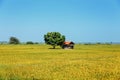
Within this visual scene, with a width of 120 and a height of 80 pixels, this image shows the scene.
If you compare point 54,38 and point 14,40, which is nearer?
point 54,38

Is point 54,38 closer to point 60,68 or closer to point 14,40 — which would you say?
point 60,68

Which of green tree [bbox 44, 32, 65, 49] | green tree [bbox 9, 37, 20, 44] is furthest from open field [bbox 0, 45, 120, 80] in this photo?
green tree [bbox 9, 37, 20, 44]

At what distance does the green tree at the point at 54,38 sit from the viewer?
A: 96.1 metres

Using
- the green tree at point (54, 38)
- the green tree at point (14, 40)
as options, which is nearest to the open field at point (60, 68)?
the green tree at point (54, 38)

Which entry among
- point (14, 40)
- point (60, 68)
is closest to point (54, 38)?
point (60, 68)

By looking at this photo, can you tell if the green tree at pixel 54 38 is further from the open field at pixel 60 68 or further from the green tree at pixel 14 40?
the green tree at pixel 14 40

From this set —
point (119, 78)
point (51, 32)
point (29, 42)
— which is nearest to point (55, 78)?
point (119, 78)

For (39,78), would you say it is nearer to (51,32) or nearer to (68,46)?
(68,46)

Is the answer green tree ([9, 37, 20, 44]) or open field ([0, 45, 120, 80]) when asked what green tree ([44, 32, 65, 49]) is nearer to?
open field ([0, 45, 120, 80])

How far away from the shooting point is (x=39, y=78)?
54.3ft

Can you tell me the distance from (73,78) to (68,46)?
252 feet

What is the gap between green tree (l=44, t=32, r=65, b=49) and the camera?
9612 cm

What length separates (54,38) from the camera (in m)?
97.2

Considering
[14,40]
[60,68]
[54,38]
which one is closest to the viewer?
[60,68]
